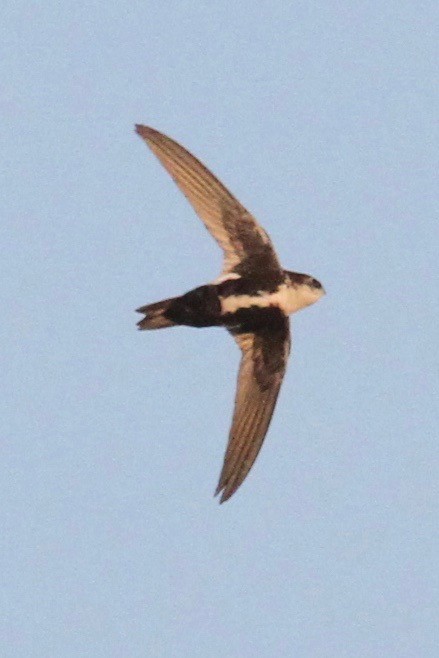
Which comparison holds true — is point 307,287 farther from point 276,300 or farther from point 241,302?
point 241,302

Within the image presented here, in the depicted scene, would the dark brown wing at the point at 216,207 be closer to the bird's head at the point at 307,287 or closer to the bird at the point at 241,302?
the bird at the point at 241,302

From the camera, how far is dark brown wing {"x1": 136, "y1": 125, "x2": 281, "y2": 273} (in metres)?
11.9

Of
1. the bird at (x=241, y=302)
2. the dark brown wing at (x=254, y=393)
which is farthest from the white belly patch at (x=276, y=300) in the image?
the dark brown wing at (x=254, y=393)

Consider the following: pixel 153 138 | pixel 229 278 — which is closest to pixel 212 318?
pixel 229 278

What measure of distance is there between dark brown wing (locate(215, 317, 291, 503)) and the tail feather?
56 cm

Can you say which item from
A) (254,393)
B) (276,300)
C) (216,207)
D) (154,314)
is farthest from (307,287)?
(154,314)

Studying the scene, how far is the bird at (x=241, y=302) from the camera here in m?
11.9

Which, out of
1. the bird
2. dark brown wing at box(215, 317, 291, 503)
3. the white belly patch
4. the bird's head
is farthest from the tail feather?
the bird's head

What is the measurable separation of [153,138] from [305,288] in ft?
3.90

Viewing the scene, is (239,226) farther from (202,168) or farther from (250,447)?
(250,447)

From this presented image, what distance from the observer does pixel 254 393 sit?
40.6 ft

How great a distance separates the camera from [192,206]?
12008 mm

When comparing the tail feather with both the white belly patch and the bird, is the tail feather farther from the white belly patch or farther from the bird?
the white belly patch

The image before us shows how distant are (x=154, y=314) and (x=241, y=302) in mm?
470
